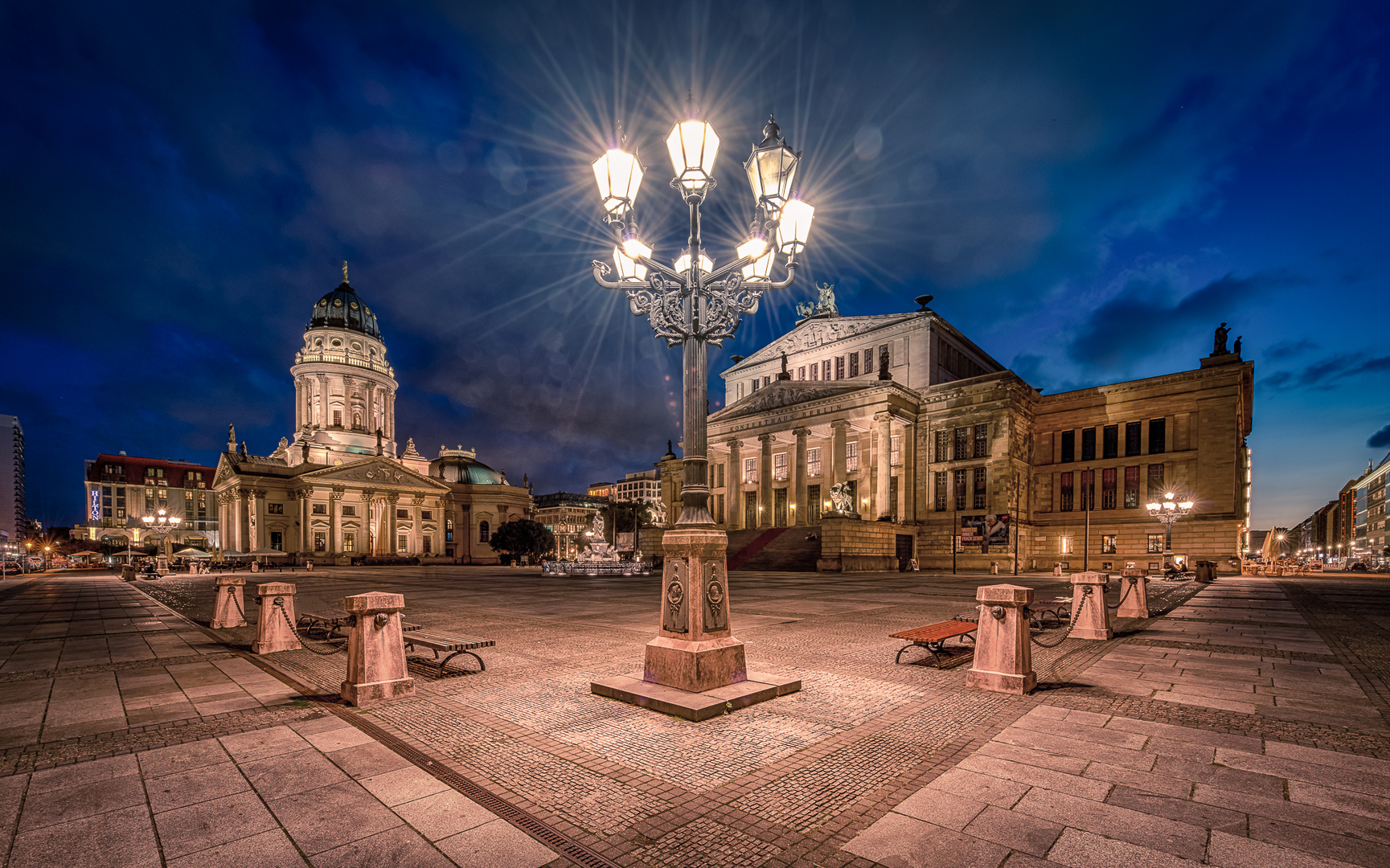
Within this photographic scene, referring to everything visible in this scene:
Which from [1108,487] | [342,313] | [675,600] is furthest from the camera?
[342,313]

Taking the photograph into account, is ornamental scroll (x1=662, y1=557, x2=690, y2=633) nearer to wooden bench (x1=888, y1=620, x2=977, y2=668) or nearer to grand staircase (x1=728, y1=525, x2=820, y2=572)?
wooden bench (x1=888, y1=620, x2=977, y2=668)

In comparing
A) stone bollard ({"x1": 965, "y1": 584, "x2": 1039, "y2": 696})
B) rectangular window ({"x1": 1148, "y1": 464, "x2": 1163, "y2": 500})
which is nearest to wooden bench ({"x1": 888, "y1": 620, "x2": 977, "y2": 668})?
stone bollard ({"x1": 965, "y1": 584, "x2": 1039, "y2": 696})

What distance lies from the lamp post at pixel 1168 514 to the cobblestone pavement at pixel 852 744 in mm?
26014

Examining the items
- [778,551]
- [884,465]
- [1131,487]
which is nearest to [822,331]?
[884,465]

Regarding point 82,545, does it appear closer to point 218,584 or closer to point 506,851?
point 218,584

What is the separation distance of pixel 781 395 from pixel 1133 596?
4131cm

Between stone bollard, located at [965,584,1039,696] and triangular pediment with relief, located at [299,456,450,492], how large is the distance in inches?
3133

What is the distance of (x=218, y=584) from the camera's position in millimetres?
13922

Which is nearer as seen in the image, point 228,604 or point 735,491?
point 228,604

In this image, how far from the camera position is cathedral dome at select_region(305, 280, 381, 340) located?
91.6m

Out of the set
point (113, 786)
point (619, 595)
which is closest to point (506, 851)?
point (113, 786)

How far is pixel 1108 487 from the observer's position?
48.5 m

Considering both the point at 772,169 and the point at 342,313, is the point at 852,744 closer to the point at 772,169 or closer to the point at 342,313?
the point at 772,169

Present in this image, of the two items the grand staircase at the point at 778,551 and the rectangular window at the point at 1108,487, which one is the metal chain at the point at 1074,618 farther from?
the rectangular window at the point at 1108,487
